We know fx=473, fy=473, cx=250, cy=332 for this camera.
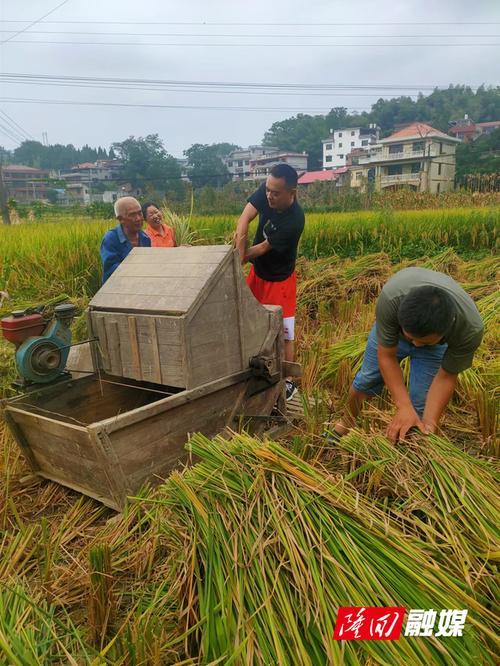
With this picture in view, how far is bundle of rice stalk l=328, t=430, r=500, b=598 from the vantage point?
4.82 ft

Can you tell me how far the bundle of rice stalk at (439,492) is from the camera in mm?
1468

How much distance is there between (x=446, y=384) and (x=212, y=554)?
133 cm

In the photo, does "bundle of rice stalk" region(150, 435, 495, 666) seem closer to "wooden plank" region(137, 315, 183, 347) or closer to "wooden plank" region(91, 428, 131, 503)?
"wooden plank" region(91, 428, 131, 503)

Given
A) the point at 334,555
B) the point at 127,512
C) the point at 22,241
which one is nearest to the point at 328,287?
the point at 22,241

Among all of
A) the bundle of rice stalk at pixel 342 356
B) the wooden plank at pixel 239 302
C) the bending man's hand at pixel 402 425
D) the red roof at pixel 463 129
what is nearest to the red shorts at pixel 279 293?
the bundle of rice stalk at pixel 342 356

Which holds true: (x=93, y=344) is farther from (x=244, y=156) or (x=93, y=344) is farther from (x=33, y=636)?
(x=244, y=156)

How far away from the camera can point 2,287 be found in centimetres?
502

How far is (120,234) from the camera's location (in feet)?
12.1

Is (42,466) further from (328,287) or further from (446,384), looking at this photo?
(328,287)

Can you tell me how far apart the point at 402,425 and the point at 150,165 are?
52069 mm

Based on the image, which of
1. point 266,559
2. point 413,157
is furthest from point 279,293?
point 413,157

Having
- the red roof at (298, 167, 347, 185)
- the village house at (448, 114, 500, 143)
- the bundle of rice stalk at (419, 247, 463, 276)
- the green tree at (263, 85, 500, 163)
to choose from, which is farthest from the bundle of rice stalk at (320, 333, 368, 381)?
the green tree at (263, 85, 500, 163)

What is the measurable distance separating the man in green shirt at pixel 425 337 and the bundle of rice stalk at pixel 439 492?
0.17 m

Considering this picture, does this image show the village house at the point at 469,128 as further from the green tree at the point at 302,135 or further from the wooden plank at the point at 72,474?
the wooden plank at the point at 72,474
